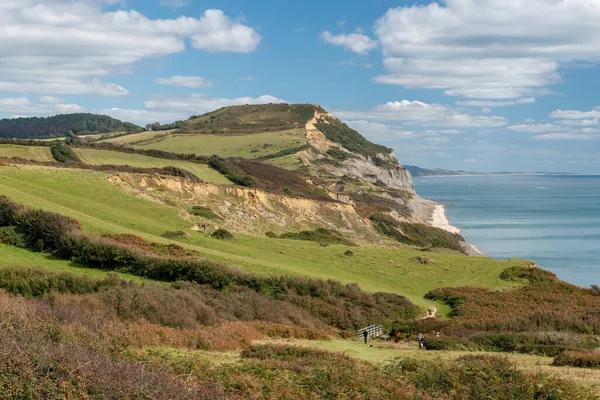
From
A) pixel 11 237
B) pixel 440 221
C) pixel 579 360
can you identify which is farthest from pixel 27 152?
pixel 440 221

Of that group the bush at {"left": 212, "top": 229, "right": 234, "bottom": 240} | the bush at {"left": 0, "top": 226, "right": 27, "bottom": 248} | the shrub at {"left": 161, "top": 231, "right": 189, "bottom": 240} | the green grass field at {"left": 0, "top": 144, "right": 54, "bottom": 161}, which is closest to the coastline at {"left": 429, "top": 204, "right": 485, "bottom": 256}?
the bush at {"left": 212, "top": 229, "right": 234, "bottom": 240}

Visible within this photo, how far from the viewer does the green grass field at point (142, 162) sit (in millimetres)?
80344

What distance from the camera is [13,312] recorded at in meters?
16.3

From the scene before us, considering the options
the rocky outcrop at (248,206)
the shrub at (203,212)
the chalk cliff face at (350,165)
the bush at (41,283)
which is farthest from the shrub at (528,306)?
the chalk cliff face at (350,165)

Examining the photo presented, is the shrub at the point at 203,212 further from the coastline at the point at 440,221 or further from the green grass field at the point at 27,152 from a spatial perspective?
the coastline at the point at 440,221

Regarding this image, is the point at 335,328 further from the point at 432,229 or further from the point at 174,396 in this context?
the point at 432,229

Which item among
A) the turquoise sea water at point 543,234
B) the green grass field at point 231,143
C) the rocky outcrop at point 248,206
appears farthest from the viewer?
the green grass field at point 231,143

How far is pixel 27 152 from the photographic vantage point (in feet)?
244

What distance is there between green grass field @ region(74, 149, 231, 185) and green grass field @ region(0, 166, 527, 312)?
27.1m

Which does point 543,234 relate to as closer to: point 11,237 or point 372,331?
point 372,331

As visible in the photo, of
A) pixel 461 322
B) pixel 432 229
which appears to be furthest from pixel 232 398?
pixel 432 229

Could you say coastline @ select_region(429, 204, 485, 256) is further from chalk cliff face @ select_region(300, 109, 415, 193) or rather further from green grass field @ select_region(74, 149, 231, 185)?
green grass field @ select_region(74, 149, 231, 185)

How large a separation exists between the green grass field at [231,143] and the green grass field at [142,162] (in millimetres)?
59114

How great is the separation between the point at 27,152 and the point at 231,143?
307 feet
